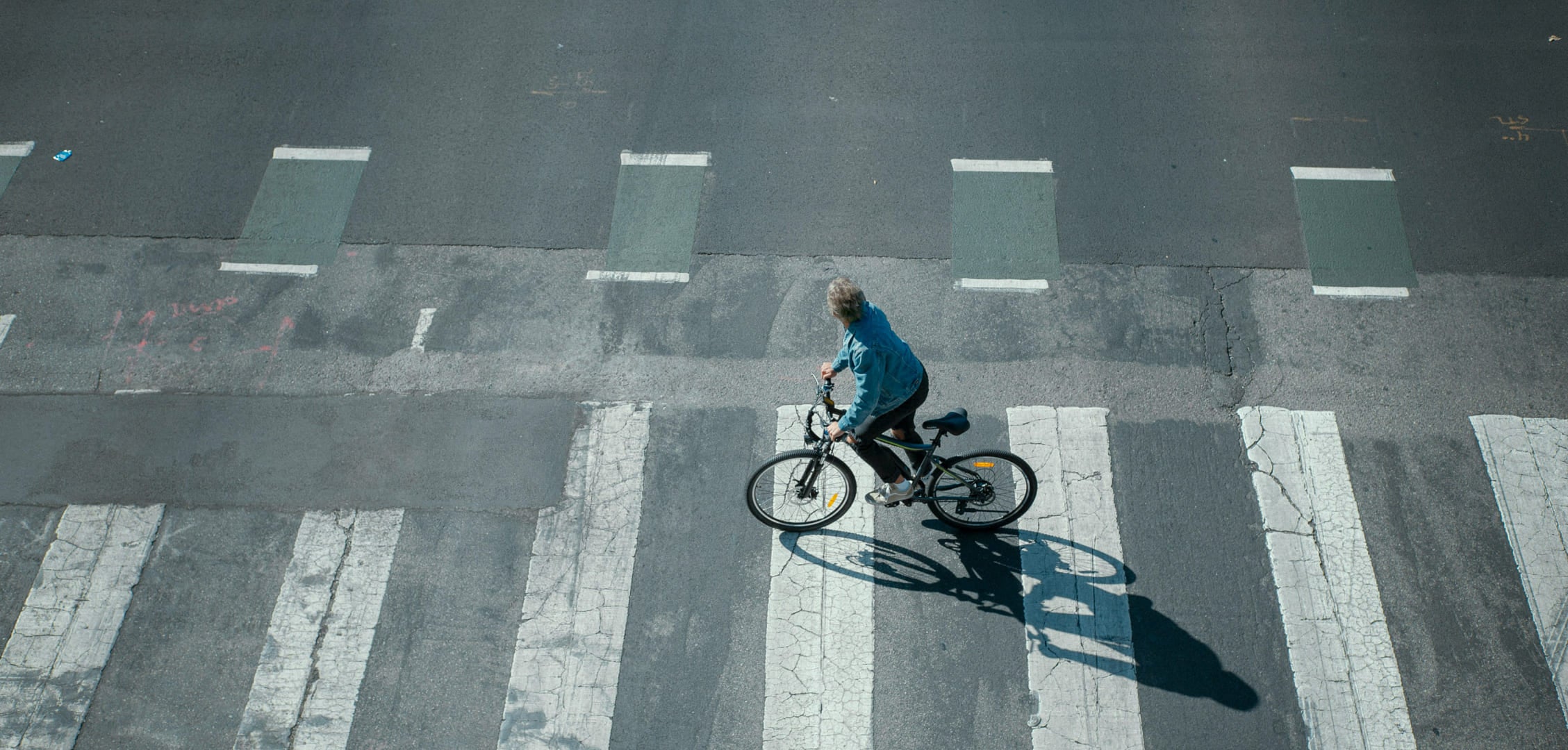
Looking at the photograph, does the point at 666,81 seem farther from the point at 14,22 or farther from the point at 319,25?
the point at 14,22

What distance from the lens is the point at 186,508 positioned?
22.4 ft

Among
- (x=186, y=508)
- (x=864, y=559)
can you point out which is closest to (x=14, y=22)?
(x=186, y=508)

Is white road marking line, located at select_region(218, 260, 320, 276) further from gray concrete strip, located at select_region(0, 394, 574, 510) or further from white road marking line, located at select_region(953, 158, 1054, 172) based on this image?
white road marking line, located at select_region(953, 158, 1054, 172)

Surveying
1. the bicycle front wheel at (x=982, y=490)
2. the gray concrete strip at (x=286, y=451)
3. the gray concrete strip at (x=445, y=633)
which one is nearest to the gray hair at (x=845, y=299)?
the bicycle front wheel at (x=982, y=490)

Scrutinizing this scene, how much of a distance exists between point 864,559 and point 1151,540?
6.67 feet

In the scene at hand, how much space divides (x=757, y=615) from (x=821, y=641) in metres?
0.47

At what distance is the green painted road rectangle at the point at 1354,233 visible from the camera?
25.5ft

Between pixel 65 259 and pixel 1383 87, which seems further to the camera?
pixel 1383 87

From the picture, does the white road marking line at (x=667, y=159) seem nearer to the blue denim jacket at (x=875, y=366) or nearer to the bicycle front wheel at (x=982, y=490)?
the blue denim jacket at (x=875, y=366)

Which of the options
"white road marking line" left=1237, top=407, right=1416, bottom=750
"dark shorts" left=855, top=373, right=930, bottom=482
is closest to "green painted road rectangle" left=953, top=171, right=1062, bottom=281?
"white road marking line" left=1237, top=407, right=1416, bottom=750

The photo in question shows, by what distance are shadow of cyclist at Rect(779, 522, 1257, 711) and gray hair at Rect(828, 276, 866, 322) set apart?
2073 millimetres

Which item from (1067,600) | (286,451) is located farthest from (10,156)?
(1067,600)

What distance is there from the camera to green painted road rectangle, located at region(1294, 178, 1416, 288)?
778 centimetres

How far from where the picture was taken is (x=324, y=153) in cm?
891
